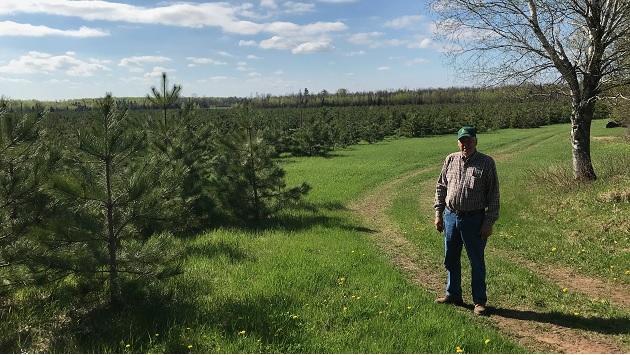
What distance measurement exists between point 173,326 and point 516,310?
407cm

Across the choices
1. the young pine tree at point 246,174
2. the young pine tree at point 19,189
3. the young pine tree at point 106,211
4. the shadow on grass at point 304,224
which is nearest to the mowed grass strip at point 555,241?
the shadow on grass at point 304,224

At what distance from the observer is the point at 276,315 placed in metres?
5.51

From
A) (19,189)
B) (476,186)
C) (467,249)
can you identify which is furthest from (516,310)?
(19,189)

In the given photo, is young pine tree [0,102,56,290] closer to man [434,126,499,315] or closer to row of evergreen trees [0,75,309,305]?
row of evergreen trees [0,75,309,305]

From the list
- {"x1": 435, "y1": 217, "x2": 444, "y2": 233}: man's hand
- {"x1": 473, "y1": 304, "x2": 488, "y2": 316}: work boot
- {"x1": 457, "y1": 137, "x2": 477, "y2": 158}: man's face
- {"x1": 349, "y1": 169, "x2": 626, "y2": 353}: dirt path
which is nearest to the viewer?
{"x1": 349, "y1": 169, "x2": 626, "y2": 353}: dirt path

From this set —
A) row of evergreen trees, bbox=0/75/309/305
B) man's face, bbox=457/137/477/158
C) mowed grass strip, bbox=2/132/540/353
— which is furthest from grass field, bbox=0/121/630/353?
man's face, bbox=457/137/477/158

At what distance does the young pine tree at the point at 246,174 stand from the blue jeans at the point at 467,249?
6.42 m

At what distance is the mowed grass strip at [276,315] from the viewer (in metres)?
4.79

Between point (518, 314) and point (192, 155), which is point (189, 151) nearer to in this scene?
point (192, 155)

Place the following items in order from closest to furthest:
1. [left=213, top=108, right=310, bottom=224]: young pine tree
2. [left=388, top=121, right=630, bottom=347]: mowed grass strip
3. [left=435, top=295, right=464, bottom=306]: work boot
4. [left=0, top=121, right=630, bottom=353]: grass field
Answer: [left=0, top=121, right=630, bottom=353]: grass field
[left=388, top=121, right=630, bottom=347]: mowed grass strip
[left=435, top=295, right=464, bottom=306]: work boot
[left=213, top=108, right=310, bottom=224]: young pine tree

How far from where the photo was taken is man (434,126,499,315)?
234 inches

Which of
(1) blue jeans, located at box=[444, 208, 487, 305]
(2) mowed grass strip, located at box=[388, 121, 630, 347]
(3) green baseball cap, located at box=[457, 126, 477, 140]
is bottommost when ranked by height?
(2) mowed grass strip, located at box=[388, 121, 630, 347]

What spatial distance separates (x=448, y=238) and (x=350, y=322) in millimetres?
1822

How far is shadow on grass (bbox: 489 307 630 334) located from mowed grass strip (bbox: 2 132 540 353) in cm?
55
